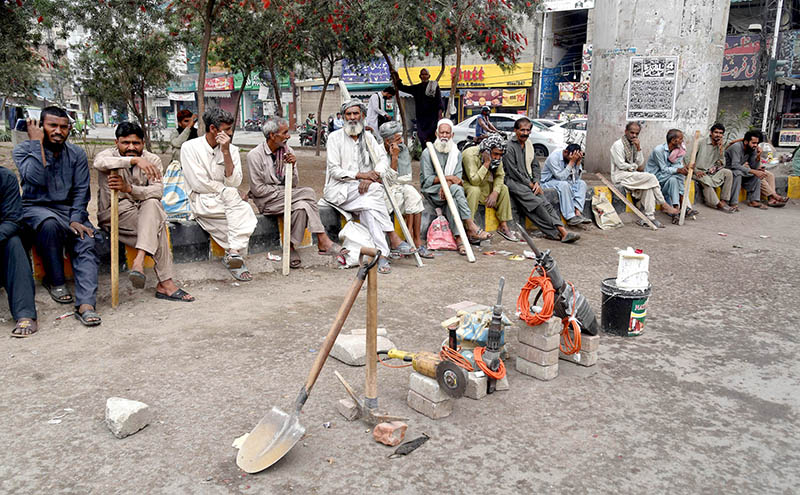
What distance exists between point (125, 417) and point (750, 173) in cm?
1078

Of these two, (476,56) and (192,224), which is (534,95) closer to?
(476,56)

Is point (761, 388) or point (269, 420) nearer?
point (269, 420)

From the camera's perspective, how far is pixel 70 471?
8.53ft

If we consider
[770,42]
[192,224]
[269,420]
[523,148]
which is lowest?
[269,420]

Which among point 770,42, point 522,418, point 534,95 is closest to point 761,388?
point 522,418

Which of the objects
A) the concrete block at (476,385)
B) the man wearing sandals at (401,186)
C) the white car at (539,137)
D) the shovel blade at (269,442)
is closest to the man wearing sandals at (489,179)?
the man wearing sandals at (401,186)

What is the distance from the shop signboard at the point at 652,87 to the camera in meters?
10.6

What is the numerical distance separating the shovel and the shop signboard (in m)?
9.53

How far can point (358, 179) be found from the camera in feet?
20.8

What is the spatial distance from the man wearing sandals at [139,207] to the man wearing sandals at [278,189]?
1.16m

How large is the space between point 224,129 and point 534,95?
26392mm

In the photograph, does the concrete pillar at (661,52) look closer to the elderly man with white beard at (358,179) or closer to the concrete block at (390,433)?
the elderly man with white beard at (358,179)

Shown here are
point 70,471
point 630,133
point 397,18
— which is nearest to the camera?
point 70,471

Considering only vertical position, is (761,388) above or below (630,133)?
below
